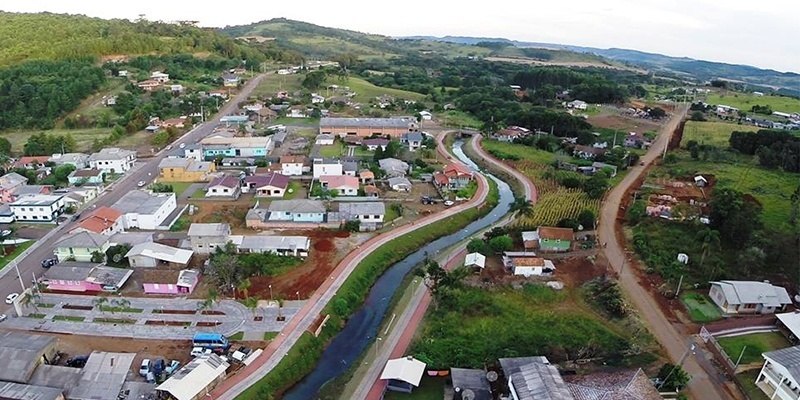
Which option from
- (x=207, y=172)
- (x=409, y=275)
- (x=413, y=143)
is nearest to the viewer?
(x=409, y=275)

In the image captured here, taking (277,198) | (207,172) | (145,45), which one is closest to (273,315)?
(277,198)

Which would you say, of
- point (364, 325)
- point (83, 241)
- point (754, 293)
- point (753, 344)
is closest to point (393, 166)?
point (364, 325)

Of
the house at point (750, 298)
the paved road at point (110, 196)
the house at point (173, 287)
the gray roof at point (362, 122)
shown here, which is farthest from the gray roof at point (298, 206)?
the gray roof at point (362, 122)

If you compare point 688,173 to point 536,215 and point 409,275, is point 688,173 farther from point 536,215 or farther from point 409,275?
point 409,275

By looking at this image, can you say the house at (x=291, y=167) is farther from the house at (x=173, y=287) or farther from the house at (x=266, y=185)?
the house at (x=173, y=287)

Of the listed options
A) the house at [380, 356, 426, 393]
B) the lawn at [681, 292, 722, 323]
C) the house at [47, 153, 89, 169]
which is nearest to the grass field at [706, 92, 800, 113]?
the lawn at [681, 292, 722, 323]

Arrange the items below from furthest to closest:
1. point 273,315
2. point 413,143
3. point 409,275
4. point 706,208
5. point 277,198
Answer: point 413,143 < point 277,198 < point 706,208 < point 409,275 < point 273,315

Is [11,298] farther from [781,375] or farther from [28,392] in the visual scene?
[781,375]
